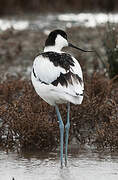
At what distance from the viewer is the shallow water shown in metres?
4.87

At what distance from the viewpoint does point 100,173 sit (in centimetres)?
497

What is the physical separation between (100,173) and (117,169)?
0.18 meters

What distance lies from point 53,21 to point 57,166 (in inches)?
435

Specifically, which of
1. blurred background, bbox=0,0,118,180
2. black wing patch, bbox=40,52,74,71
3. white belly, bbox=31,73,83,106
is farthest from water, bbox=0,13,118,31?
white belly, bbox=31,73,83,106

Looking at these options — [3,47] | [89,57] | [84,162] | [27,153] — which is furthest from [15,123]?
[3,47]

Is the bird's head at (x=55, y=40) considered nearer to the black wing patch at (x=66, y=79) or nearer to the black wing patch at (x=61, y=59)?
the black wing patch at (x=61, y=59)

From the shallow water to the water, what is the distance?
27.5ft

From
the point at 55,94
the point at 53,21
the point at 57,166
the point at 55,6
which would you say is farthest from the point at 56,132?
the point at 55,6

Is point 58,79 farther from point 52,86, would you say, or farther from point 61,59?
point 61,59

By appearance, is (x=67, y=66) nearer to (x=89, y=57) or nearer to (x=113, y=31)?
(x=113, y=31)

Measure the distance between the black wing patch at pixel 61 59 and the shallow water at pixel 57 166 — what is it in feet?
2.64

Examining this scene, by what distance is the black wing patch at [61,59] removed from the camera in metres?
5.34

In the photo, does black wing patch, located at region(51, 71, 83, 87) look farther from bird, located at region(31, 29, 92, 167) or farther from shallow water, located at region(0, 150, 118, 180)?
shallow water, located at region(0, 150, 118, 180)

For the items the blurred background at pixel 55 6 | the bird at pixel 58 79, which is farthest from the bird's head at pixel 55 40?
the blurred background at pixel 55 6
